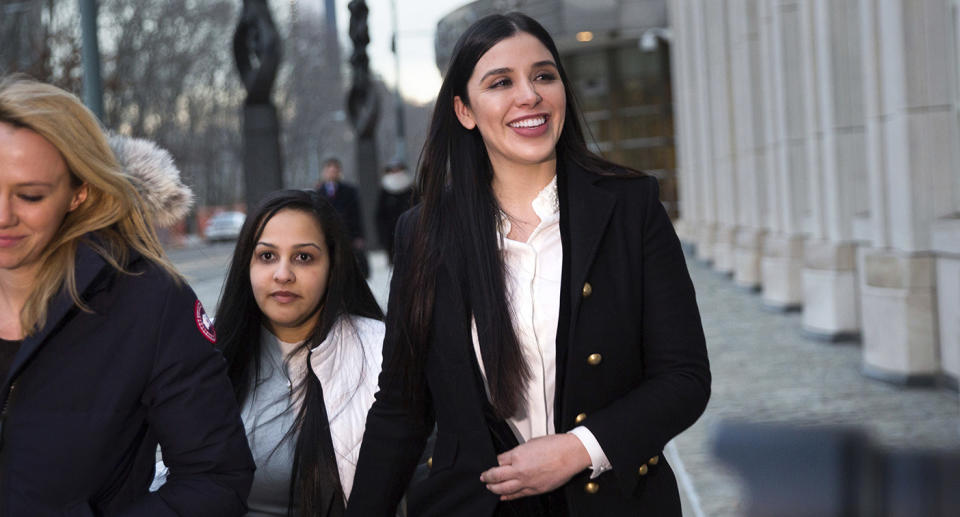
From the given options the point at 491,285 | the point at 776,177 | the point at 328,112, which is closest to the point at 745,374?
the point at 776,177

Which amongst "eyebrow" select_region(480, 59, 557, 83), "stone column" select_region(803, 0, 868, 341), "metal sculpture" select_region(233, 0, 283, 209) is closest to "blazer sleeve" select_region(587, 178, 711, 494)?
"eyebrow" select_region(480, 59, 557, 83)

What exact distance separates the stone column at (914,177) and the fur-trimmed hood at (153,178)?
7.08 m

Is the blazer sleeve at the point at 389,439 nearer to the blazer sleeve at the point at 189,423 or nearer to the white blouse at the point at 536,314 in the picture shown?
the white blouse at the point at 536,314

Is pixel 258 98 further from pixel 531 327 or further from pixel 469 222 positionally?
pixel 531 327

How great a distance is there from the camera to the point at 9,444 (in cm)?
211

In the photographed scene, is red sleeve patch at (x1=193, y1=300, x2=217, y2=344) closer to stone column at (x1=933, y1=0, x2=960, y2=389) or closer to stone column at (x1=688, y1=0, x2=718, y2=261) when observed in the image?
stone column at (x1=933, y1=0, x2=960, y2=389)

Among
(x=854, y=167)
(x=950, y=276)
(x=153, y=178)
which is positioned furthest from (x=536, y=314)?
(x=854, y=167)

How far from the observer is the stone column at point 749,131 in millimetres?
16594

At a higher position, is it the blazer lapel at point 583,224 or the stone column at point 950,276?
the blazer lapel at point 583,224

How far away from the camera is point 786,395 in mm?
8219

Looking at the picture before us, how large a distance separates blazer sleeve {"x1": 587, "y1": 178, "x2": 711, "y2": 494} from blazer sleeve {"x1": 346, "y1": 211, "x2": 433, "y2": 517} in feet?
1.68

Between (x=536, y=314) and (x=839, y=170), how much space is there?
9.65 meters

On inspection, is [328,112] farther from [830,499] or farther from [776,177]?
[830,499]

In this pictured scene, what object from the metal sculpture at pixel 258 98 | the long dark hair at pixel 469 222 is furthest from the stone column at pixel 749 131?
the long dark hair at pixel 469 222
